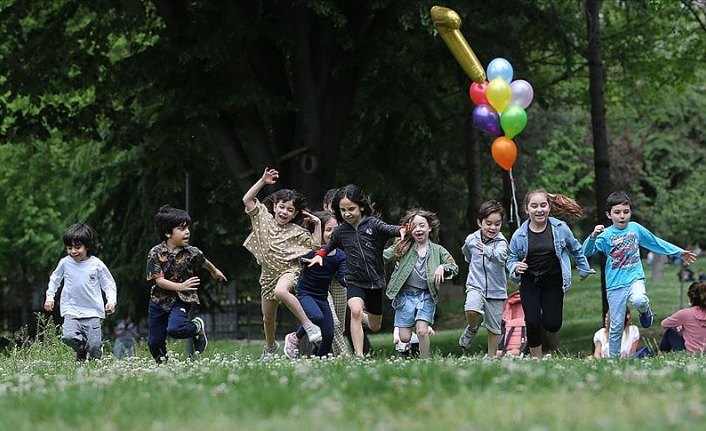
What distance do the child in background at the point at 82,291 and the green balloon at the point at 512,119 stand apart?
21.9ft

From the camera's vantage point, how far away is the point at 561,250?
43.4 feet

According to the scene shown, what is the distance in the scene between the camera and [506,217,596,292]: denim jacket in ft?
43.3

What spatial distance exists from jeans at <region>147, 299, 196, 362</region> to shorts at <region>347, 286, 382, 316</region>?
6.02ft

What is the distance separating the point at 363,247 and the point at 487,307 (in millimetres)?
1592

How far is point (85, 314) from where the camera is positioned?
1439cm

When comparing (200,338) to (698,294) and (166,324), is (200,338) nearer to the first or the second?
(166,324)

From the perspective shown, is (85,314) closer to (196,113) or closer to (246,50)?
(196,113)

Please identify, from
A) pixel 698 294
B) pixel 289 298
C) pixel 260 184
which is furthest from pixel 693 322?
pixel 260 184

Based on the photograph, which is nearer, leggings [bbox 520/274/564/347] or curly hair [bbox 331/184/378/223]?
leggings [bbox 520/274/564/347]

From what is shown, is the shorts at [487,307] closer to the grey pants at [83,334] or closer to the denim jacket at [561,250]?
the denim jacket at [561,250]

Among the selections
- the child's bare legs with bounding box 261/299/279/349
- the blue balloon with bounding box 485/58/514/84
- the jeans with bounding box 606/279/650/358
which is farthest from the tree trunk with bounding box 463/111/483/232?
the jeans with bounding box 606/279/650/358

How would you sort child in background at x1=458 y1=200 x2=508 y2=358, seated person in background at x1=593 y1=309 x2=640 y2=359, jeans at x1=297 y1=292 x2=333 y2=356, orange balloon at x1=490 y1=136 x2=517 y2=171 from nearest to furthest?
1. jeans at x1=297 y1=292 x2=333 y2=356
2. child in background at x1=458 y1=200 x2=508 y2=358
3. seated person in background at x1=593 y1=309 x2=640 y2=359
4. orange balloon at x1=490 y1=136 x2=517 y2=171

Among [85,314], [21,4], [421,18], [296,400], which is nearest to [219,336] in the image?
[21,4]

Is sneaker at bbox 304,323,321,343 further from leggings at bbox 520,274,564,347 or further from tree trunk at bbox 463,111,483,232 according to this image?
tree trunk at bbox 463,111,483,232
